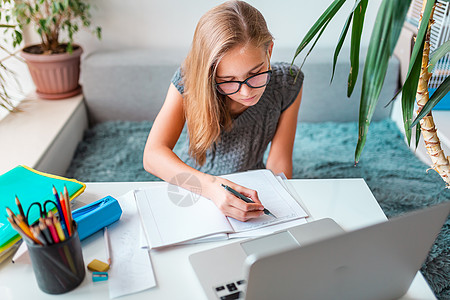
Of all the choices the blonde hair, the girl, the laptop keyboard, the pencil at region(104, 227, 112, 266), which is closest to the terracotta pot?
the girl

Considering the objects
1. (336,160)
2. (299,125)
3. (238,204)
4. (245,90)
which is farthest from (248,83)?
(299,125)

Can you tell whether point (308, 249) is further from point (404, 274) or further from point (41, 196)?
point (41, 196)

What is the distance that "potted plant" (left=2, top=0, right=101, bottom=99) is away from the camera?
1.92 m

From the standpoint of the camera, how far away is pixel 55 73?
2.07 metres

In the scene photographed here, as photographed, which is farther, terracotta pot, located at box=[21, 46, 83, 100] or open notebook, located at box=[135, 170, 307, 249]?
terracotta pot, located at box=[21, 46, 83, 100]

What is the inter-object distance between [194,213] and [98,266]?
24cm

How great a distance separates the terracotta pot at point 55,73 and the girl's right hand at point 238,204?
1.47m

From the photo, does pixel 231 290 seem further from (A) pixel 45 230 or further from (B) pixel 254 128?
(B) pixel 254 128

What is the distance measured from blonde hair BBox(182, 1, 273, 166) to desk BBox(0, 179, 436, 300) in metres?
0.27

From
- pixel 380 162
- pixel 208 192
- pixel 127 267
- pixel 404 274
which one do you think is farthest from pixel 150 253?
pixel 380 162

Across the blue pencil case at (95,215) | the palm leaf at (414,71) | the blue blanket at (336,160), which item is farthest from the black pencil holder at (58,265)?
the blue blanket at (336,160)

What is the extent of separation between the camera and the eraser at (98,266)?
741mm

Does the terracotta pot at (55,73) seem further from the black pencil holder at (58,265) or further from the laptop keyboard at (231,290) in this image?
the laptop keyboard at (231,290)

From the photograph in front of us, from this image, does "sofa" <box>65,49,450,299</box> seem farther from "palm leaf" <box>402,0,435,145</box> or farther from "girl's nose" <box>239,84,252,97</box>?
"palm leaf" <box>402,0,435,145</box>
